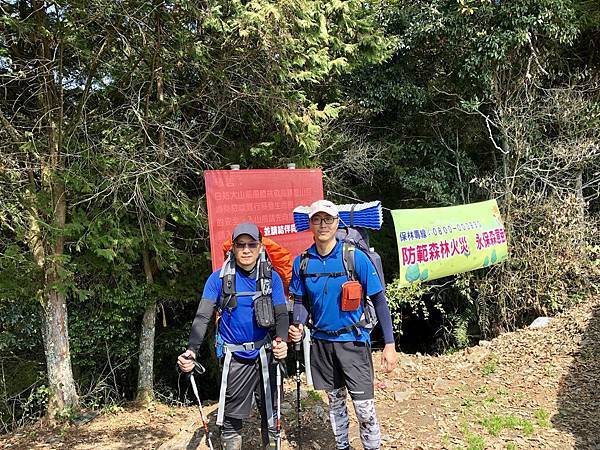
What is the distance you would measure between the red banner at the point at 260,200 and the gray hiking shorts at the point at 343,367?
125 centimetres

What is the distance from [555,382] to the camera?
583 cm

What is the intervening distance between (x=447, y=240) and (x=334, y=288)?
4.32 metres

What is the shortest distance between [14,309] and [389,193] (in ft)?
24.6

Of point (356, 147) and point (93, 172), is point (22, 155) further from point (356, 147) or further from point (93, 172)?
point (356, 147)

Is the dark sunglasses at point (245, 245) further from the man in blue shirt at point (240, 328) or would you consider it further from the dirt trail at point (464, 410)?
the dirt trail at point (464, 410)

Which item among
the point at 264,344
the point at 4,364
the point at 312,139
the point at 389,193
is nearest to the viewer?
the point at 264,344

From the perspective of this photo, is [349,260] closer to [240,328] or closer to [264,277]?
[264,277]

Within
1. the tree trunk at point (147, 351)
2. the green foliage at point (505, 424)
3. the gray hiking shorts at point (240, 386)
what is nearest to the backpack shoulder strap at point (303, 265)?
the gray hiking shorts at point (240, 386)

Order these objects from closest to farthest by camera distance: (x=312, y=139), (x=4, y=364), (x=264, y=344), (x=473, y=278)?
(x=264, y=344) → (x=312, y=139) → (x=4, y=364) → (x=473, y=278)

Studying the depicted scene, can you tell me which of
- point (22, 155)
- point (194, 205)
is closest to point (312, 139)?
point (194, 205)

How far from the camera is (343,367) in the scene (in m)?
3.51

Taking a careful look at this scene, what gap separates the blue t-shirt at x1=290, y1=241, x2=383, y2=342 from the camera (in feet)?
11.5

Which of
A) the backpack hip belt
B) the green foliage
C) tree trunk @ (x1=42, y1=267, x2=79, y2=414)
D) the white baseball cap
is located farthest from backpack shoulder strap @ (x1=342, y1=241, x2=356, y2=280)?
tree trunk @ (x1=42, y1=267, x2=79, y2=414)

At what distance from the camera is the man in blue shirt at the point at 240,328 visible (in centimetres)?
348
